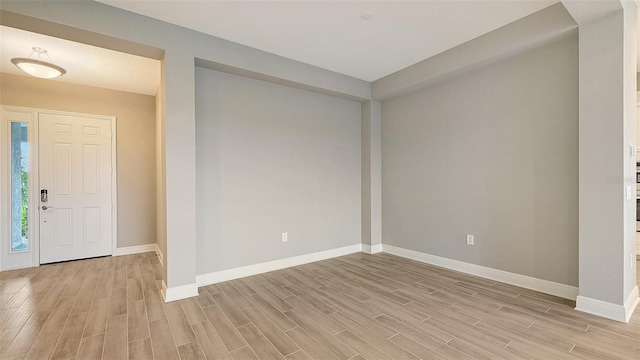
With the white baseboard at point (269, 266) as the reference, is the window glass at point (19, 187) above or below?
above

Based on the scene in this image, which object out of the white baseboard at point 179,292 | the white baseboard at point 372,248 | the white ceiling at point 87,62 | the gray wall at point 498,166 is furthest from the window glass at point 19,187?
the gray wall at point 498,166

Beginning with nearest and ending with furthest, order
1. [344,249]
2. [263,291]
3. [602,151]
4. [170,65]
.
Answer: [602,151] → [170,65] → [263,291] → [344,249]

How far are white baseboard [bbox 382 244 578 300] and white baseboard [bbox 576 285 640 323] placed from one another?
29 cm

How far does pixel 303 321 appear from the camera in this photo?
8.42 feet

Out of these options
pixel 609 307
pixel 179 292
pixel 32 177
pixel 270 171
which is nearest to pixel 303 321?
pixel 179 292

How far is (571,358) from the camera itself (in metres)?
1.99

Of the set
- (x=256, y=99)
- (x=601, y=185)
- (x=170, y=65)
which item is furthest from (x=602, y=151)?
(x=170, y=65)

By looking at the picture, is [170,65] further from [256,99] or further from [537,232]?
[537,232]

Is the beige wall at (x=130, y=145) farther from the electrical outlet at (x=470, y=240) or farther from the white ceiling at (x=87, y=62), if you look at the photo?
the electrical outlet at (x=470, y=240)

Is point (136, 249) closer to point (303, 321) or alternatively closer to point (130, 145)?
point (130, 145)

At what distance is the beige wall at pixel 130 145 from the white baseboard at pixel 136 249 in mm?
64

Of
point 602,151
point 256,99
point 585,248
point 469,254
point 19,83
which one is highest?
point 19,83

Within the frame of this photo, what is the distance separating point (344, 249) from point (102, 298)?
10.9 ft

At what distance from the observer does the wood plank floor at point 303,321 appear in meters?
2.11
